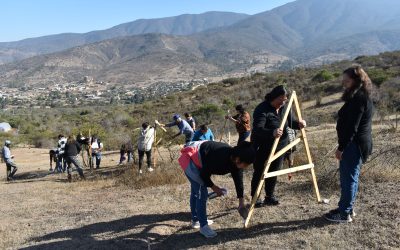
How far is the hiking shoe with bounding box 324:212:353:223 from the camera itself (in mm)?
5645

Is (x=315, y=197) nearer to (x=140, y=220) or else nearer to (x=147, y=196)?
(x=140, y=220)

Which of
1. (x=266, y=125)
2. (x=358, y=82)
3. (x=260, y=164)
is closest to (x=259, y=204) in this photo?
(x=260, y=164)

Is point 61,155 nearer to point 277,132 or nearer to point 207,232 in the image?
point 207,232

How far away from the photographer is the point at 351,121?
5.07 meters

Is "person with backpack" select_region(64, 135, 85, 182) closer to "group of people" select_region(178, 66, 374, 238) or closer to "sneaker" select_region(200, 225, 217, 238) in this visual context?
"group of people" select_region(178, 66, 374, 238)

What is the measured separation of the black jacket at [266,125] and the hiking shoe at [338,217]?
1094 millimetres

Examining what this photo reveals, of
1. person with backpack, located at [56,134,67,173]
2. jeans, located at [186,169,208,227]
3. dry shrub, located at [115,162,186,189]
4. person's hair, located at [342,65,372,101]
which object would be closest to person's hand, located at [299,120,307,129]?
person's hair, located at [342,65,372,101]

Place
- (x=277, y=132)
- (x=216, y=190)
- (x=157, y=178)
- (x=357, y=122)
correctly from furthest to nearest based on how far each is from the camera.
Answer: (x=157, y=178)
(x=277, y=132)
(x=216, y=190)
(x=357, y=122)

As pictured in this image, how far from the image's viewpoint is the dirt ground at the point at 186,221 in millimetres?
5430

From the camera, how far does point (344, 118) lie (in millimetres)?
5152

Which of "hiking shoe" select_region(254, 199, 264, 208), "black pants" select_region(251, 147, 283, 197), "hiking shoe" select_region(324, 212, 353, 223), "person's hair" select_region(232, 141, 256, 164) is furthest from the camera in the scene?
"hiking shoe" select_region(254, 199, 264, 208)

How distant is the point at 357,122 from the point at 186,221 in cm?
295

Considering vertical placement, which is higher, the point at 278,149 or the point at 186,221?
the point at 278,149

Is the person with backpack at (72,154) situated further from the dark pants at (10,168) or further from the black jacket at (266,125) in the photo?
the black jacket at (266,125)
